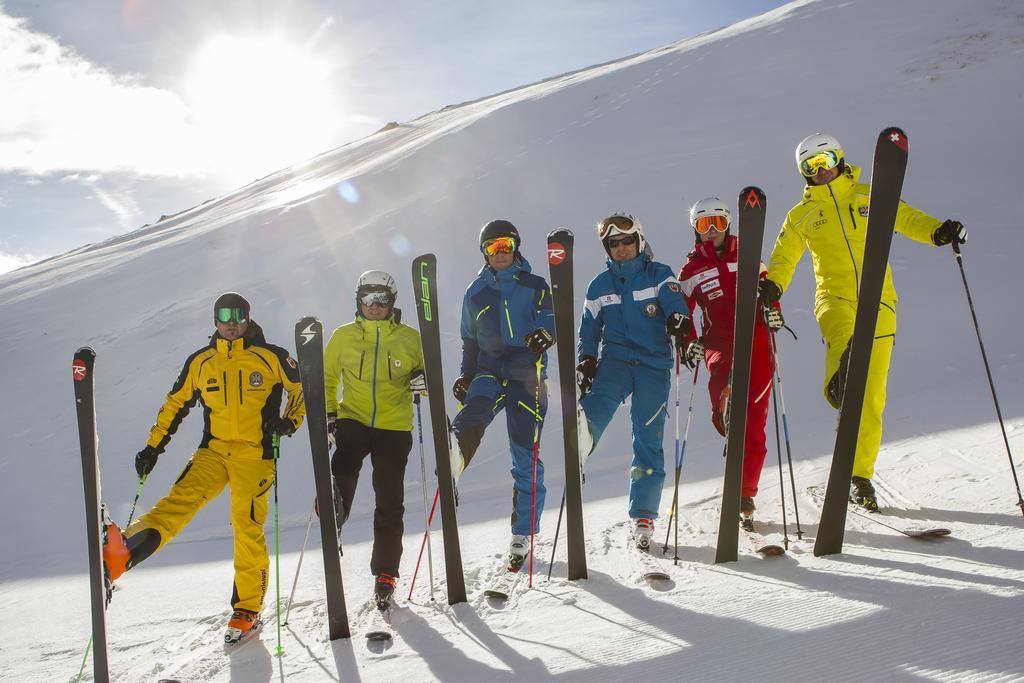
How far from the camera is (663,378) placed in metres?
4.54

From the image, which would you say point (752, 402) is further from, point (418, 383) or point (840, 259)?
point (418, 383)

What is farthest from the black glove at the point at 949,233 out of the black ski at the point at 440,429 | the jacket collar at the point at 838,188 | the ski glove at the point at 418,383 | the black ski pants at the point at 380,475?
the black ski pants at the point at 380,475

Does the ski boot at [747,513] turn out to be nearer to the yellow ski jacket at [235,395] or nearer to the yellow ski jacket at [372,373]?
the yellow ski jacket at [372,373]

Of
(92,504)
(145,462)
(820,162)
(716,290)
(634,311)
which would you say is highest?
(820,162)

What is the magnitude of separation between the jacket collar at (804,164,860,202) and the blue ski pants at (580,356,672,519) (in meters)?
1.52

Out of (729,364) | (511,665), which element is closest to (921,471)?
(729,364)

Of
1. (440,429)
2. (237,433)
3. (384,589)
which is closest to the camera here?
(440,429)

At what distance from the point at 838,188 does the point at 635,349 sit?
5.49 ft

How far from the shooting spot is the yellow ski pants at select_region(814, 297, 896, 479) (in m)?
4.26

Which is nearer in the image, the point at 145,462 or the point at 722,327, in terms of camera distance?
the point at 145,462

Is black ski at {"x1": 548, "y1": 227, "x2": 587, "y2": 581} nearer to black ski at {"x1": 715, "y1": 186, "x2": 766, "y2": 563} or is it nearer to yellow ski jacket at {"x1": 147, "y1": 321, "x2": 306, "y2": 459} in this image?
black ski at {"x1": 715, "y1": 186, "x2": 766, "y2": 563}

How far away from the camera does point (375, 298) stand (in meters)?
4.49

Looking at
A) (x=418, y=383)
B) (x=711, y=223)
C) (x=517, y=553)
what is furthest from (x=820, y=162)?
(x=517, y=553)

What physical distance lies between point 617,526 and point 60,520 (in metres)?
6.14
